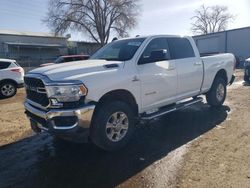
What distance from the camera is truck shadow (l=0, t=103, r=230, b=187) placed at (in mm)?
3740

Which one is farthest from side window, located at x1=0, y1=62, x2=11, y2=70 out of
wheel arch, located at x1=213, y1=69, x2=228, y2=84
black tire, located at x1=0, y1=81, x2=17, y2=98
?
wheel arch, located at x1=213, y1=69, x2=228, y2=84

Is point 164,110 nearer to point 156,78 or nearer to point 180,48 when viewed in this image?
point 156,78

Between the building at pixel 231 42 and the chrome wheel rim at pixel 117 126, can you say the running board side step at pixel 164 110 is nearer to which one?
the chrome wheel rim at pixel 117 126

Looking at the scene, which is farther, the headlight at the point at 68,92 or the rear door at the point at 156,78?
the rear door at the point at 156,78

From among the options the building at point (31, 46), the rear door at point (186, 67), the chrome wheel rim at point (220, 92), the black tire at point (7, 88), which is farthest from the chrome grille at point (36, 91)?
the building at point (31, 46)

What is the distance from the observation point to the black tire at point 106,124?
14.2ft

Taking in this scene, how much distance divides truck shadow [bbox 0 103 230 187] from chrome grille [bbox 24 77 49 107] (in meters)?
0.98

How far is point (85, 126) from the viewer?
4.11 m

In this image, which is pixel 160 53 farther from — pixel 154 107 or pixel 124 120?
pixel 124 120

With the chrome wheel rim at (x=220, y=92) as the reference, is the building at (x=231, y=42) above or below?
above

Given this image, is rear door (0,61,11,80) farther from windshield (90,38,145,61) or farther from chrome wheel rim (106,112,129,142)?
chrome wheel rim (106,112,129,142)

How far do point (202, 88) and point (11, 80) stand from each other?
8.28 m

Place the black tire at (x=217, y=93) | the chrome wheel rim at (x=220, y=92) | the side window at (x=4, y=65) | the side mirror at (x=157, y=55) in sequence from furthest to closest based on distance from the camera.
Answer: the side window at (x=4, y=65)
the chrome wheel rim at (x=220, y=92)
the black tire at (x=217, y=93)
the side mirror at (x=157, y=55)

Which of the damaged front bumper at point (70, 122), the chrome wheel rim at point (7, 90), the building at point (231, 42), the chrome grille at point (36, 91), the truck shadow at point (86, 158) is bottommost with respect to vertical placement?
the truck shadow at point (86, 158)
